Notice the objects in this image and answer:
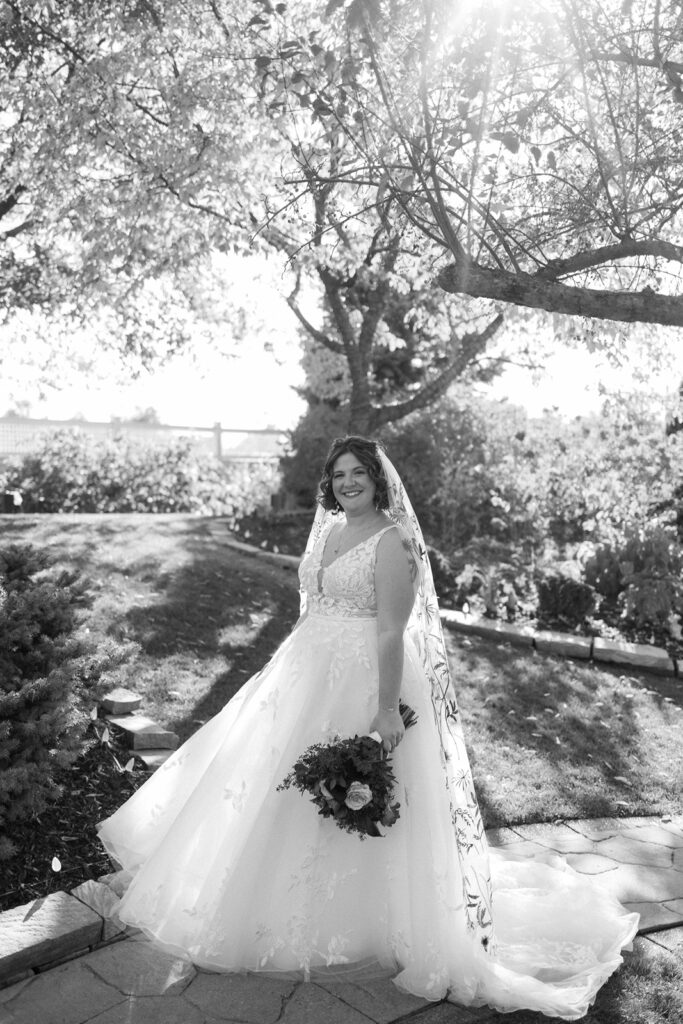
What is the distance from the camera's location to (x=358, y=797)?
10.9ft

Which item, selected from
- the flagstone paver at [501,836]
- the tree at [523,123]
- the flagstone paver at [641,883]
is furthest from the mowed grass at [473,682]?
the tree at [523,123]

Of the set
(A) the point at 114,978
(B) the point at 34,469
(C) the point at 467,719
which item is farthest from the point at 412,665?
(B) the point at 34,469

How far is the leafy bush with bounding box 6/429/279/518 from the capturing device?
574 inches

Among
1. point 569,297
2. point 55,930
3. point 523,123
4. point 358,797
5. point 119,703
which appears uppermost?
point 523,123

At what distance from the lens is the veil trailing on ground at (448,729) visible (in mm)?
3613

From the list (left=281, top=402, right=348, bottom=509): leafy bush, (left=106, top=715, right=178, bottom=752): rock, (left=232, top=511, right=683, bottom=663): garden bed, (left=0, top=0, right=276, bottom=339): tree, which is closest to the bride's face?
(left=106, top=715, right=178, bottom=752): rock

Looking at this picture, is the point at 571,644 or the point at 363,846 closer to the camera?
the point at 363,846

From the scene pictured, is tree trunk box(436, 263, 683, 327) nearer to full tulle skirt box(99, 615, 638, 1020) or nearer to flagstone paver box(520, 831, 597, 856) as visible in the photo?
full tulle skirt box(99, 615, 638, 1020)

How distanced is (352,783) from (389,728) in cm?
32

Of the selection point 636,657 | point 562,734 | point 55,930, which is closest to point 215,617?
point 562,734

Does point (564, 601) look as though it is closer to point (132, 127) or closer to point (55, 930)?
point (132, 127)

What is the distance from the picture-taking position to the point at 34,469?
1476 centimetres

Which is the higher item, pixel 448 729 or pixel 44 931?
pixel 448 729

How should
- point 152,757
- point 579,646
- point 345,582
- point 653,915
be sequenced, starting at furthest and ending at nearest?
point 579,646 → point 152,757 → point 653,915 → point 345,582
